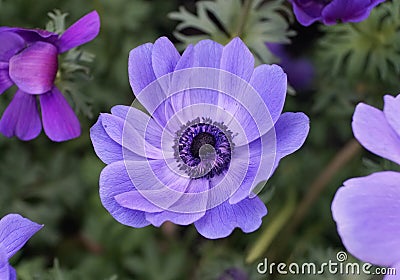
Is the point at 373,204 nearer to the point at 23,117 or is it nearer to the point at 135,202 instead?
the point at 135,202

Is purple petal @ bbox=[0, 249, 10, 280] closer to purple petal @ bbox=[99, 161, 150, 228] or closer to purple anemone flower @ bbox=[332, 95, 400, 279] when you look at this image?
purple petal @ bbox=[99, 161, 150, 228]

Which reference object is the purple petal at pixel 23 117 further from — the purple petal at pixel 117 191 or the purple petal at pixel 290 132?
the purple petal at pixel 290 132

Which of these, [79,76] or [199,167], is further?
[79,76]

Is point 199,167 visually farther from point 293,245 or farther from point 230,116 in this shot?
point 293,245

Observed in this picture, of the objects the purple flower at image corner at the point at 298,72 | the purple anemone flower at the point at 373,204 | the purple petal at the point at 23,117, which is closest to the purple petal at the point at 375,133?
the purple anemone flower at the point at 373,204

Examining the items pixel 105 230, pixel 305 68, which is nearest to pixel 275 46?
pixel 305 68

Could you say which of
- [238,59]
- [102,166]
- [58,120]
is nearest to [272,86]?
[238,59]
